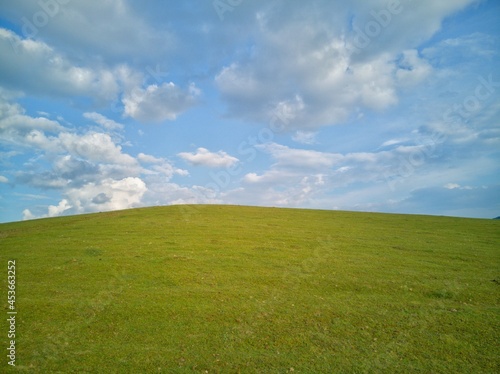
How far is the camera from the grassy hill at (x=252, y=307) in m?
10.3

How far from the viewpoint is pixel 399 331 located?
12.2m

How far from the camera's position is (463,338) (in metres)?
11.7

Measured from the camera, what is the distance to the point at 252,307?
14180 mm

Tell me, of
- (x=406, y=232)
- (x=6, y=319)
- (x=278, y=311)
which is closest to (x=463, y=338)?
(x=278, y=311)

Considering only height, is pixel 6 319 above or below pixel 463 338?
above

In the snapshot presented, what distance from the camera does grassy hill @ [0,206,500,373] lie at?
10312 mm

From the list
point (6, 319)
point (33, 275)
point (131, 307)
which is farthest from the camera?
point (33, 275)

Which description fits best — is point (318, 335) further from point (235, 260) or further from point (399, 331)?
point (235, 260)

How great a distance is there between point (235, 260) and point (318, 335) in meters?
11.0

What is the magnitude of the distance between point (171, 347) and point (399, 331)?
9.77 metres

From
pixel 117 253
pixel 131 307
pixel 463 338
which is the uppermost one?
pixel 117 253

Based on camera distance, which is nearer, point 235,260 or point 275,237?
point 235,260

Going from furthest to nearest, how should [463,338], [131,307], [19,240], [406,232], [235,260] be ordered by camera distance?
[406,232] → [19,240] → [235,260] → [131,307] → [463,338]

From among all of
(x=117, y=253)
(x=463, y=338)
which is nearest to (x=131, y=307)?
(x=117, y=253)
